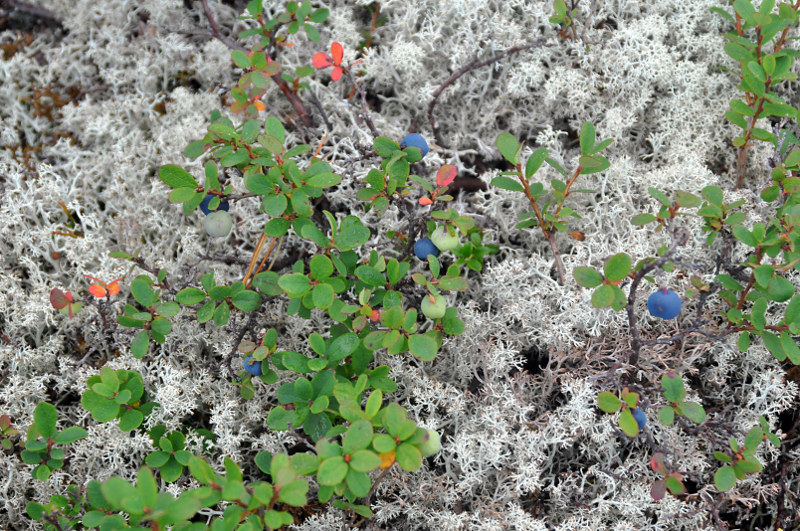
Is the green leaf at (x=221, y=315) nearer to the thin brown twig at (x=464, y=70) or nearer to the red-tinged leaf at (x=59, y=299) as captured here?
the red-tinged leaf at (x=59, y=299)

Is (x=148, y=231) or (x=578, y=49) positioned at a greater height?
(x=578, y=49)

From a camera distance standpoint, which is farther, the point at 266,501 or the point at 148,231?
the point at 148,231

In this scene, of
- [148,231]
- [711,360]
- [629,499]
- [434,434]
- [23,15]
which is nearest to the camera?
[434,434]

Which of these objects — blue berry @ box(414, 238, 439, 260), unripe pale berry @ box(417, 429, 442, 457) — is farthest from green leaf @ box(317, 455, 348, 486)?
blue berry @ box(414, 238, 439, 260)

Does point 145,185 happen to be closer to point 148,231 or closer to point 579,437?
point 148,231

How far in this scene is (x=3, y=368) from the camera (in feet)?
6.59

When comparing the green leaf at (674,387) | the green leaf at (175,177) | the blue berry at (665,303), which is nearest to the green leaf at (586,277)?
the blue berry at (665,303)

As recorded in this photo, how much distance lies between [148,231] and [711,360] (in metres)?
2.02

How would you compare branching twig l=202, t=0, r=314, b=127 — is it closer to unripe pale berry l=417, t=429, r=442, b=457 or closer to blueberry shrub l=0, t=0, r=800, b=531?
blueberry shrub l=0, t=0, r=800, b=531

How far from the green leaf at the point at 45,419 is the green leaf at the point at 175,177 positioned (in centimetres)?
68

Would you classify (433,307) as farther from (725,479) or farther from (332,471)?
Answer: (725,479)

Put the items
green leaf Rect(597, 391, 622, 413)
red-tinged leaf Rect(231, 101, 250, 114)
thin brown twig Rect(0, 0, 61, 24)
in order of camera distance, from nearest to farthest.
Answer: green leaf Rect(597, 391, 622, 413) → red-tinged leaf Rect(231, 101, 250, 114) → thin brown twig Rect(0, 0, 61, 24)

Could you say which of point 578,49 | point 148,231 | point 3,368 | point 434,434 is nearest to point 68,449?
point 3,368

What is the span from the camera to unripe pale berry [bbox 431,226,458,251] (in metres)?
1.73
